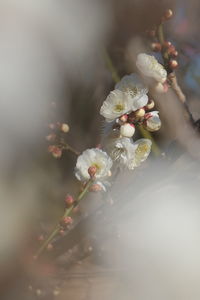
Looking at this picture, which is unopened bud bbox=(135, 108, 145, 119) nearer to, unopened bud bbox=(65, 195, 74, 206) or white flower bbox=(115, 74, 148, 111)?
white flower bbox=(115, 74, 148, 111)

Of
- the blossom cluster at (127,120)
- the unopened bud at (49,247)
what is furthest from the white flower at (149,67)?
the unopened bud at (49,247)

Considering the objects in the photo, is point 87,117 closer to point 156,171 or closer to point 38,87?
point 38,87

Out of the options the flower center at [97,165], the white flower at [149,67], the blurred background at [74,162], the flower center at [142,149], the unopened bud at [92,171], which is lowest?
the blurred background at [74,162]

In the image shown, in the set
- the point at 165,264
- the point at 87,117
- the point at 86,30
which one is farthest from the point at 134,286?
the point at 86,30

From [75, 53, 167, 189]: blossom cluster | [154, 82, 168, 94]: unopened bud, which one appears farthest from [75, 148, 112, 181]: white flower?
[154, 82, 168, 94]: unopened bud

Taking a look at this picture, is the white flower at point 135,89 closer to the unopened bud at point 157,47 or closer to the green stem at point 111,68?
the unopened bud at point 157,47

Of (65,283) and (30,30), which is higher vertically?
(30,30)
